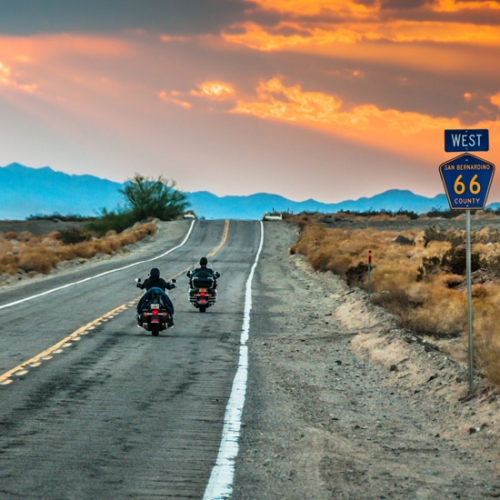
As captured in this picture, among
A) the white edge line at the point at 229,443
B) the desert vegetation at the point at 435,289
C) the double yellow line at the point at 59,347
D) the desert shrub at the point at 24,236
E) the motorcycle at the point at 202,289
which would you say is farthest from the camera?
the desert shrub at the point at 24,236

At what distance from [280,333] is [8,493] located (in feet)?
41.5

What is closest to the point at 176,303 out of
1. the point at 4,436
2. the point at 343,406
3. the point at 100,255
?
the point at 343,406

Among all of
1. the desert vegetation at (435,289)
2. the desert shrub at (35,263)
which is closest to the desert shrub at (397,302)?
the desert vegetation at (435,289)

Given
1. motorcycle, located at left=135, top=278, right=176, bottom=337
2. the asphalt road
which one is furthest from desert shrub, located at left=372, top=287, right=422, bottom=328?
motorcycle, located at left=135, top=278, right=176, bottom=337

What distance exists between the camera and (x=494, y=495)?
704 centimetres

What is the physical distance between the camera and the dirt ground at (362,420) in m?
7.37

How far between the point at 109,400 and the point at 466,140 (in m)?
6.05

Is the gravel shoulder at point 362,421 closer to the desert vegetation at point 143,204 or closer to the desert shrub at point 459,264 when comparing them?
the desert shrub at point 459,264

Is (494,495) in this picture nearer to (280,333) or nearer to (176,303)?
(280,333)

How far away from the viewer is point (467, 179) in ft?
36.9

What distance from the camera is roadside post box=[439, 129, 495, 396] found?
11102 millimetres

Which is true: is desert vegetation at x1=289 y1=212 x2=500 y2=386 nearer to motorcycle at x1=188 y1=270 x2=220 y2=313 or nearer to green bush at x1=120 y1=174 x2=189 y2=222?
motorcycle at x1=188 y1=270 x2=220 y2=313

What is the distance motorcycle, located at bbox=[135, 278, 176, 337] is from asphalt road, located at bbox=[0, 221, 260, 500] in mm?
325

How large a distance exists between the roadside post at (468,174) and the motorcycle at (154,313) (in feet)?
27.2
